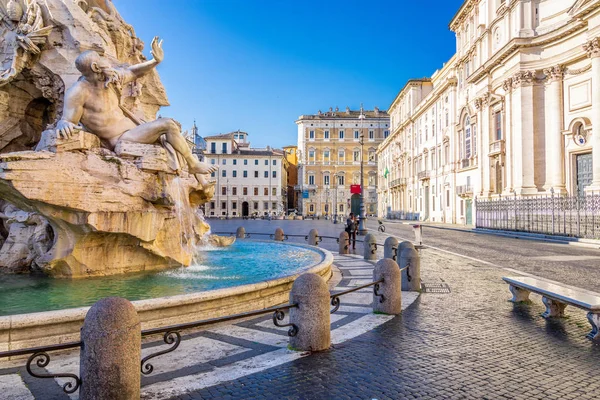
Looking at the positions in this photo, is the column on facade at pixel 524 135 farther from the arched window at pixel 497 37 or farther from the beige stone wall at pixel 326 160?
the beige stone wall at pixel 326 160

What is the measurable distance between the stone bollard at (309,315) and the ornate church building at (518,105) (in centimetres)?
2336

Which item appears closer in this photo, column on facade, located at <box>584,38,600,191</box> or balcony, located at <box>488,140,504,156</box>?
column on facade, located at <box>584,38,600,191</box>

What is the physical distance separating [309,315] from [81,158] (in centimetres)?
462

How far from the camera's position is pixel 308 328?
458 centimetres

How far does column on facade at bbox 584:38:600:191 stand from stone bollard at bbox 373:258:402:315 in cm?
2299

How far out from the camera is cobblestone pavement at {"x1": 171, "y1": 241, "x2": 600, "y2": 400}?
11.8 feet

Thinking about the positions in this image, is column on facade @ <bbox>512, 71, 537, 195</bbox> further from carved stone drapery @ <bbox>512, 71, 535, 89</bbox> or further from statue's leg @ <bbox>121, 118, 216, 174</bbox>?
statue's leg @ <bbox>121, 118, 216, 174</bbox>

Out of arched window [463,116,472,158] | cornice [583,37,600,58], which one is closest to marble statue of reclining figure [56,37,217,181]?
cornice [583,37,600,58]

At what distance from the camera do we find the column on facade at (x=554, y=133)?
28.4m

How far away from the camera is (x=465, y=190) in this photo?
40.2 m

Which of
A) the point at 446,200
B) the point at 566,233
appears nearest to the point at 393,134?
the point at 446,200

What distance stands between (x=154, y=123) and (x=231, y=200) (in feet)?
215

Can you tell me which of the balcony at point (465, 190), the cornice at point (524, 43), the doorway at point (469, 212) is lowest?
the doorway at point (469, 212)

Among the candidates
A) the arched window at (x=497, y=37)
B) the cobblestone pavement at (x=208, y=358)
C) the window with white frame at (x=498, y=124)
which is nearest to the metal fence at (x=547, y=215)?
the window with white frame at (x=498, y=124)
